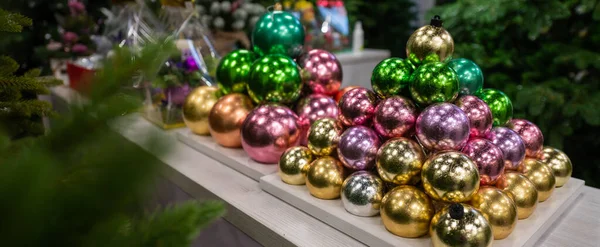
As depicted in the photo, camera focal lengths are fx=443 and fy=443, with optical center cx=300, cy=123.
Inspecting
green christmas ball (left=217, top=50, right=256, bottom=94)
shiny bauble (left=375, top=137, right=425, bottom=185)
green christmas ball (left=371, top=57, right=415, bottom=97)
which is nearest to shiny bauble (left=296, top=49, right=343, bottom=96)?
green christmas ball (left=217, top=50, right=256, bottom=94)

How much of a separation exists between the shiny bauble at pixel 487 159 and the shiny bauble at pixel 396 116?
107 millimetres

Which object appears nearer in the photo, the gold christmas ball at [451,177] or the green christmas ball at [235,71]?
the gold christmas ball at [451,177]

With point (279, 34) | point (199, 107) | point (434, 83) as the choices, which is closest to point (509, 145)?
point (434, 83)

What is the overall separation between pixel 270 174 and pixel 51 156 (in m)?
0.76

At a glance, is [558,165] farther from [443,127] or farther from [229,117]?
[229,117]

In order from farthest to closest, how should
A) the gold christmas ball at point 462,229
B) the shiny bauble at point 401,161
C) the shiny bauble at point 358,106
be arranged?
1. the shiny bauble at point 358,106
2. the shiny bauble at point 401,161
3. the gold christmas ball at point 462,229

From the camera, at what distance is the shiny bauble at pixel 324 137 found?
2.84ft

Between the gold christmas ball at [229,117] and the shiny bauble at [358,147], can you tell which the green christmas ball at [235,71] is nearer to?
the gold christmas ball at [229,117]

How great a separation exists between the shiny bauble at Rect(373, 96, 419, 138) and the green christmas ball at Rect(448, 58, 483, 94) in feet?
0.47

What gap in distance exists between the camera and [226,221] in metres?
0.90

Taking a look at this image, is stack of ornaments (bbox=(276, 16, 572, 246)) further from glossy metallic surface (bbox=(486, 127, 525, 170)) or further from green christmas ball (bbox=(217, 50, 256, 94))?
green christmas ball (bbox=(217, 50, 256, 94))

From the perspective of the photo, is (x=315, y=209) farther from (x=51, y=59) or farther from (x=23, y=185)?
(x=51, y=59)

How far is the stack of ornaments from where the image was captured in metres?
0.69

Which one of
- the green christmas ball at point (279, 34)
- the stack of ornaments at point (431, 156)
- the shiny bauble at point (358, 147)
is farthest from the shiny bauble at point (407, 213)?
the green christmas ball at point (279, 34)
